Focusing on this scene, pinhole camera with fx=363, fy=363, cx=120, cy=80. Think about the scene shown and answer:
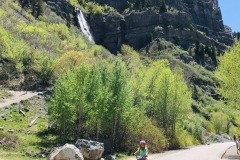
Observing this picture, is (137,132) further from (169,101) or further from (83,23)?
(83,23)

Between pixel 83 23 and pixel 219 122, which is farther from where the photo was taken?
pixel 83 23

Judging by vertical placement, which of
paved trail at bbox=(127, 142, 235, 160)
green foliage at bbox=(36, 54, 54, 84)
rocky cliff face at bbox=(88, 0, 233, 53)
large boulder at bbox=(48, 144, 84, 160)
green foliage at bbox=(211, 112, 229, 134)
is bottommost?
paved trail at bbox=(127, 142, 235, 160)

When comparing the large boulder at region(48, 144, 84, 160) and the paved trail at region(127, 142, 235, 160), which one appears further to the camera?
the paved trail at region(127, 142, 235, 160)

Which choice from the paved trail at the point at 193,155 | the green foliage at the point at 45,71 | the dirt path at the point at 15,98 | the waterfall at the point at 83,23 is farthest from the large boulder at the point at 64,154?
the waterfall at the point at 83,23

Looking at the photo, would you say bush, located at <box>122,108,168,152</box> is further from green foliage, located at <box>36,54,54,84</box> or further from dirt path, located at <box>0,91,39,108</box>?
green foliage, located at <box>36,54,54,84</box>

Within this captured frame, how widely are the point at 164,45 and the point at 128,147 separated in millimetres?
122094

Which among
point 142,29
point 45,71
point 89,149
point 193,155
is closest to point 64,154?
point 89,149

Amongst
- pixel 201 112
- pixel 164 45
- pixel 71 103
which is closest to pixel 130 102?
pixel 71 103

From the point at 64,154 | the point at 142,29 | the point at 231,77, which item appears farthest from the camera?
the point at 142,29

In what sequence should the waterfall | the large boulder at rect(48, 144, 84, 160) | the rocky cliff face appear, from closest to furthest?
the large boulder at rect(48, 144, 84, 160), the waterfall, the rocky cliff face

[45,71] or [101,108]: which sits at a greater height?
[45,71]

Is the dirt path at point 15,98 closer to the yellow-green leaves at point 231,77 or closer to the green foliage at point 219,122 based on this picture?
the yellow-green leaves at point 231,77

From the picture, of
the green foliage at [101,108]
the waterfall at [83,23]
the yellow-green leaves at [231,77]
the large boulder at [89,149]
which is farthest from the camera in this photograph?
the waterfall at [83,23]

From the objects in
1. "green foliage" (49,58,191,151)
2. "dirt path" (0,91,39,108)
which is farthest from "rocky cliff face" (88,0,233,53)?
"green foliage" (49,58,191,151)
